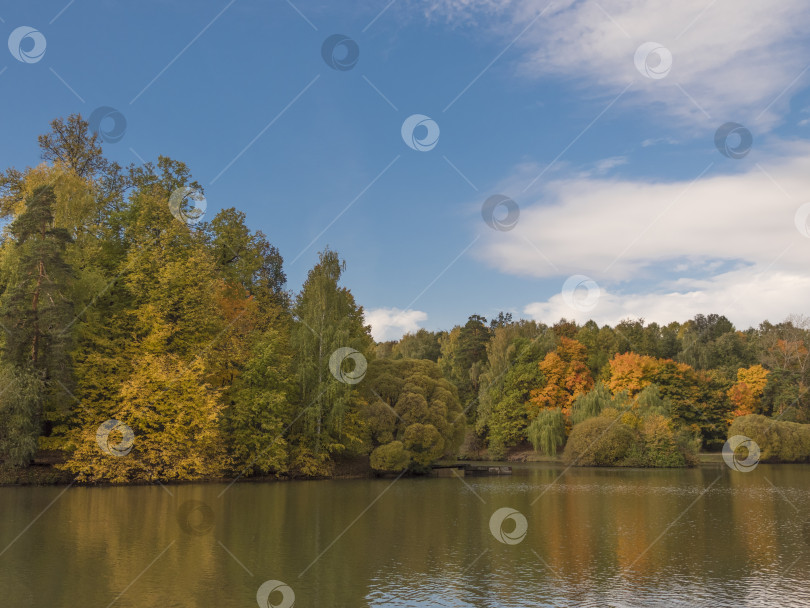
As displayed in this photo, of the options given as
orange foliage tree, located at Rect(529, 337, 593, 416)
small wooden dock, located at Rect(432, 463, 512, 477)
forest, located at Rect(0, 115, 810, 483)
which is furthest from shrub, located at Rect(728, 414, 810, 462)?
small wooden dock, located at Rect(432, 463, 512, 477)

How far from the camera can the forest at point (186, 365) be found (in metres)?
36.2

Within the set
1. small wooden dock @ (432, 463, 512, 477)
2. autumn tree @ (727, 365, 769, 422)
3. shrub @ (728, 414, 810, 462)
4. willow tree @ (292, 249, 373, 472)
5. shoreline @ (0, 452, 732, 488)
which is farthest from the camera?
autumn tree @ (727, 365, 769, 422)

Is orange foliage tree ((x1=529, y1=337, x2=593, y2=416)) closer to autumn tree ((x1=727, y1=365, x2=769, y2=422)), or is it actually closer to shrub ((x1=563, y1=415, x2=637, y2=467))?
shrub ((x1=563, y1=415, x2=637, y2=467))

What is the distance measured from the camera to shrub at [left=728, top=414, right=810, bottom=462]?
6225 centimetres

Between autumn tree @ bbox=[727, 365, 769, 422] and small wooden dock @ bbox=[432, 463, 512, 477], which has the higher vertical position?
autumn tree @ bbox=[727, 365, 769, 422]

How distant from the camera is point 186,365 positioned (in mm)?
39188

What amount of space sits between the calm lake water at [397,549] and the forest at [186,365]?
4.61 meters

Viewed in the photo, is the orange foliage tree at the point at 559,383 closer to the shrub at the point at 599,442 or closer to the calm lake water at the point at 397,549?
the shrub at the point at 599,442

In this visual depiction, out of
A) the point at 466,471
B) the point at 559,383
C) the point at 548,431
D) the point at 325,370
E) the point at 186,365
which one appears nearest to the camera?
the point at 186,365

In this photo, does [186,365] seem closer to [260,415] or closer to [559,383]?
[260,415]

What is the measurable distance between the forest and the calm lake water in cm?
461

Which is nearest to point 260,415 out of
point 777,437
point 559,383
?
point 559,383

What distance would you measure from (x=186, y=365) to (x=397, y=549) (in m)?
24.2

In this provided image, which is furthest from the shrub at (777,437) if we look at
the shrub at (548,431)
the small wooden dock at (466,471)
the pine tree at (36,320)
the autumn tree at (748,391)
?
the pine tree at (36,320)
